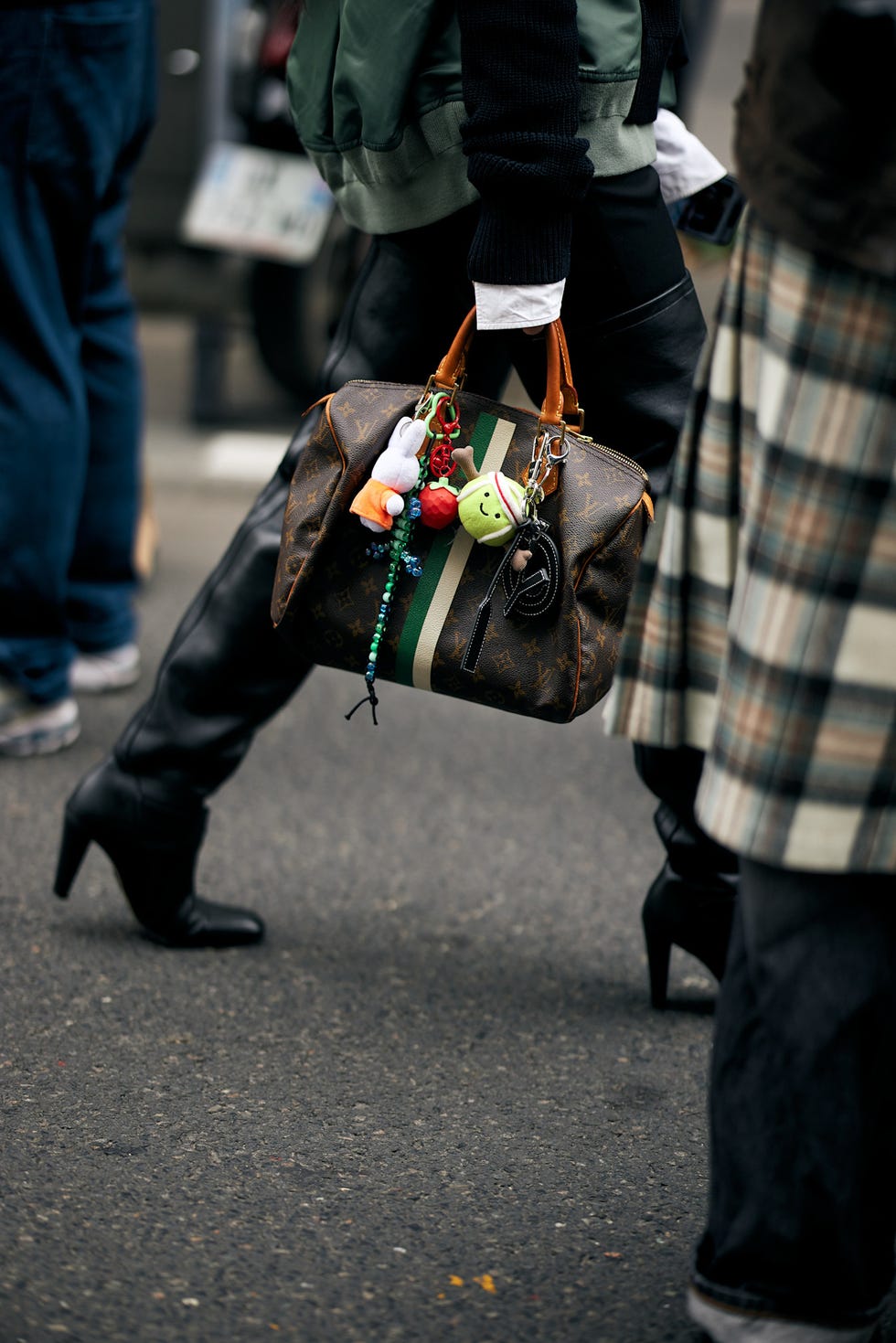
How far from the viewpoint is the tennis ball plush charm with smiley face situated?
1.71 metres

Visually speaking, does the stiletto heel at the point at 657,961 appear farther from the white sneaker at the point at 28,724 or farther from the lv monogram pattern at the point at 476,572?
the white sneaker at the point at 28,724

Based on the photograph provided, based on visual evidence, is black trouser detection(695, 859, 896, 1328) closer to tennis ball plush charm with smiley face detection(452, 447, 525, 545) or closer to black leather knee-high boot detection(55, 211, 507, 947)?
tennis ball plush charm with smiley face detection(452, 447, 525, 545)

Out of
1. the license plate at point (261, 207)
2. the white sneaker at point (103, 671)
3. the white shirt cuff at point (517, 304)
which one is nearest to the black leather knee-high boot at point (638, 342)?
the white shirt cuff at point (517, 304)

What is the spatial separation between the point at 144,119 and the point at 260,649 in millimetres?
1408

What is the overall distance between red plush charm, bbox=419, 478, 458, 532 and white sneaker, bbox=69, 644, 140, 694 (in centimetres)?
167

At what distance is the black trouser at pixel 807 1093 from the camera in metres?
1.27

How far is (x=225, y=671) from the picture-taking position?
2066mm

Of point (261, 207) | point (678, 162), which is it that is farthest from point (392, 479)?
point (261, 207)

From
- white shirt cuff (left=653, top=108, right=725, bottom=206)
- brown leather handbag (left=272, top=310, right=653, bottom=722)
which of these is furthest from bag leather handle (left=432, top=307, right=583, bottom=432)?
white shirt cuff (left=653, top=108, right=725, bottom=206)

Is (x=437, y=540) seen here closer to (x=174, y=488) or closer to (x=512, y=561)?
(x=512, y=561)

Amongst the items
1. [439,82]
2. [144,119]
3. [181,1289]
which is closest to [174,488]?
[144,119]

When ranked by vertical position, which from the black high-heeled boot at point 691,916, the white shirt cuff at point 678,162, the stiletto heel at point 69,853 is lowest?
the stiletto heel at point 69,853

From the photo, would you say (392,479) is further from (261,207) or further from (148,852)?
(261,207)

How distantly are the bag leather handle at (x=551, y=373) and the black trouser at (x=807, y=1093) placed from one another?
2.09ft
